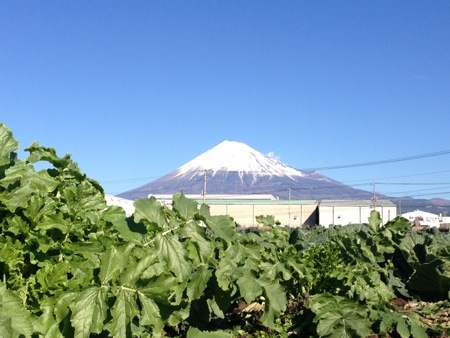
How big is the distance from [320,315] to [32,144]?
2.78 m

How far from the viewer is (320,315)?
5.48 m

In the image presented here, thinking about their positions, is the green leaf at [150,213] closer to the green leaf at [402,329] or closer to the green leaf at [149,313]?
the green leaf at [149,313]

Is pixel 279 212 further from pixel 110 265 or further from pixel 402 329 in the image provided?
pixel 110 265

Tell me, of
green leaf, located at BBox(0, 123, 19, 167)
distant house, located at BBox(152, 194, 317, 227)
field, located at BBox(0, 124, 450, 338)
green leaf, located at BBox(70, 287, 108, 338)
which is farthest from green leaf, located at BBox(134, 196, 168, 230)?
distant house, located at BBox(152, 194, 317, 227)

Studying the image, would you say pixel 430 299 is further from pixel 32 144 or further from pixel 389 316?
pixel 32 144

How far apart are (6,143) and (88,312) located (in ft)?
2.92

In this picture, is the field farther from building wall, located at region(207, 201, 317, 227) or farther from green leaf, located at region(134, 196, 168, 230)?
building wall, located at region(207, 201, 317, 227)

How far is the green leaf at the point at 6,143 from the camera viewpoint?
128 inches

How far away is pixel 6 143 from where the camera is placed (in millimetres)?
3279

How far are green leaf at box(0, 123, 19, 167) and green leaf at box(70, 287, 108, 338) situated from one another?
749mm

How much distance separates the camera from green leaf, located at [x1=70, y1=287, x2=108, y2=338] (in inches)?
118

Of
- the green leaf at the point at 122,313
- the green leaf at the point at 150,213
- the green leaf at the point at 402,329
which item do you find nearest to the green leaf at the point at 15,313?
the green leaf at the point at 122,313

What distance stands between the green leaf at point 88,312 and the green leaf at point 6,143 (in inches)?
29.5

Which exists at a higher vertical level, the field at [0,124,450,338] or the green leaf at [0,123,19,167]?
the green leaf at [0,123,19,167]
